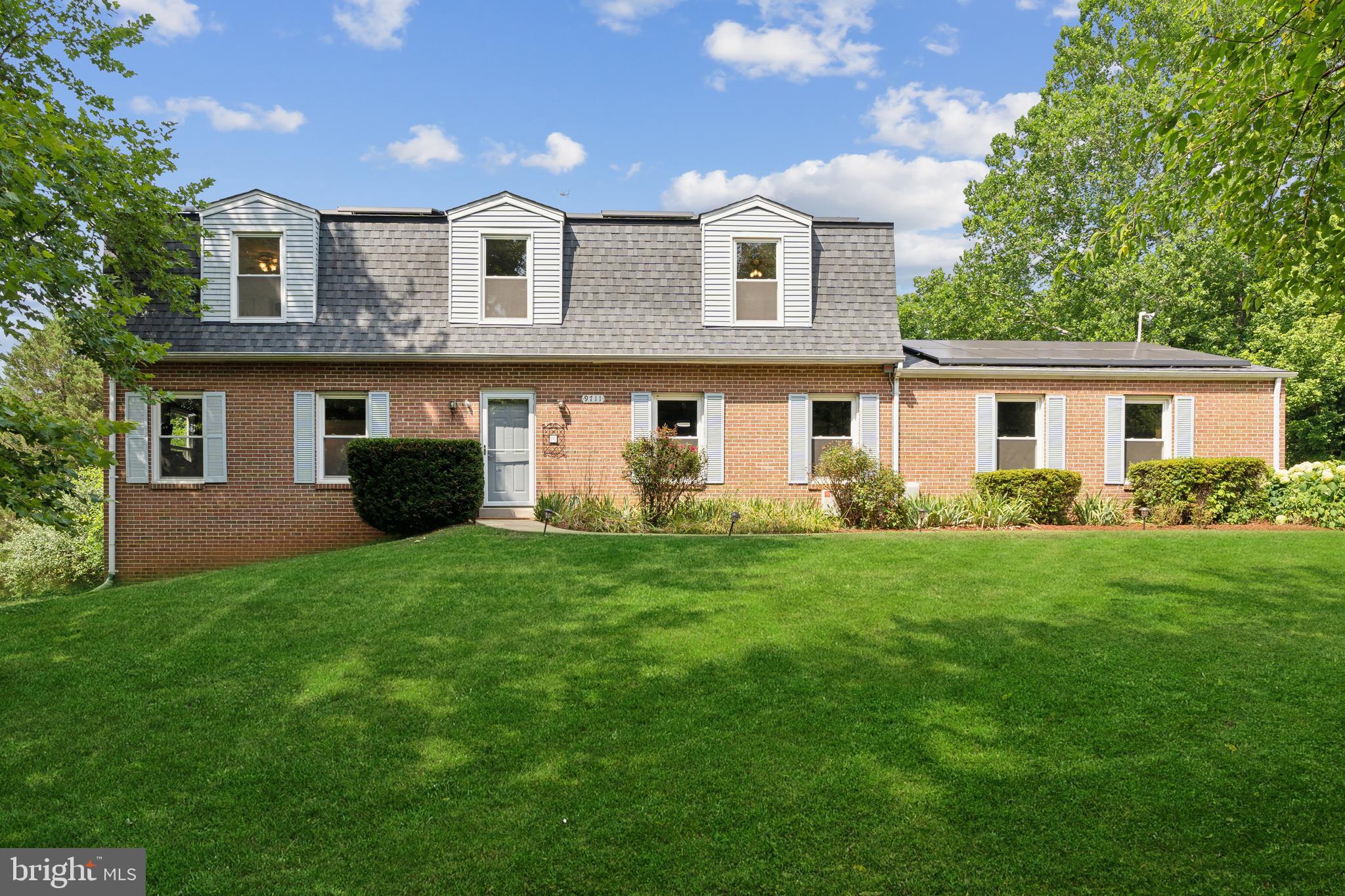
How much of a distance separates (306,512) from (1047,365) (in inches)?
523

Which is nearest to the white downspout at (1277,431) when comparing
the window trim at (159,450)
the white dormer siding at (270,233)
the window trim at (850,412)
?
the window trim at (850,412)

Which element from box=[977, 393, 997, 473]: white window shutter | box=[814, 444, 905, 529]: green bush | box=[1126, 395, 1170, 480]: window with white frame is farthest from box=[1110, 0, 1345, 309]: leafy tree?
box=[1126, 395, 1170, 480]: window with white frame

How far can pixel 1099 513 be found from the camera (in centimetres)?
1286

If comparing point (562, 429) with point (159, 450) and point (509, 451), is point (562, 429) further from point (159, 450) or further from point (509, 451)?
point (159, 450)

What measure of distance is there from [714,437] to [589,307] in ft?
10.5

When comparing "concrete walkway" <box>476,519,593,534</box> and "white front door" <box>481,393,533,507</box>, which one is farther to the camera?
"white front door" <box>481,393,533,507</box>

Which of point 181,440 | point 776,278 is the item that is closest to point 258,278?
point 181,440

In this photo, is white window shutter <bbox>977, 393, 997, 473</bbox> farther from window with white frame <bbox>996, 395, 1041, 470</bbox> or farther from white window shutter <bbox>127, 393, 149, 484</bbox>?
white window shutter <bbox>127, 393, 149, 484</bbox>

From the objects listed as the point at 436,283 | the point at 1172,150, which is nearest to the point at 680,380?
the point at 436,283

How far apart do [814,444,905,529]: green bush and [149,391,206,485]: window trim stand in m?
10.5

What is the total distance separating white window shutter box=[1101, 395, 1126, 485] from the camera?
13.5m

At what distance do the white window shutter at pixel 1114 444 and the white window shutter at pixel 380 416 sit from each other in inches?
501

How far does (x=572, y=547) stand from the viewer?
935cm

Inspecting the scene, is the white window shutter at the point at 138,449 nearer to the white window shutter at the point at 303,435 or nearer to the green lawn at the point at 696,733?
the white window shutter at the point at 303,435
